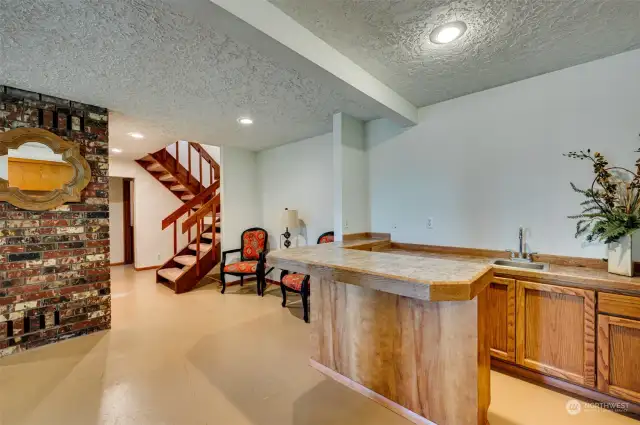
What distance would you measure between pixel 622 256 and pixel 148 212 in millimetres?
7281

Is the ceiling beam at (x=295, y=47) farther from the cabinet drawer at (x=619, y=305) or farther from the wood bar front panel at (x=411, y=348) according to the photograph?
the cabinet drawer at (x=619, y=305)

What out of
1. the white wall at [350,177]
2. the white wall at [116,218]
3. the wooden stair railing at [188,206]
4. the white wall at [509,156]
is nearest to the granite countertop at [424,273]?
the white wall at [509,156]

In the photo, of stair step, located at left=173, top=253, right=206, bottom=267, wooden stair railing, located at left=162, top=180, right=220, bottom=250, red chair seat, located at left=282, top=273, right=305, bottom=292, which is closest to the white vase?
red chair seat, located at left=282, top=273, right=305, bottom=292

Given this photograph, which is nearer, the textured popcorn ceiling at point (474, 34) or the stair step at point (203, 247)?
the textured popcorn ceiling at point (474, 34)

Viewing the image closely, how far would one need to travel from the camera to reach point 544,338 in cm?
206

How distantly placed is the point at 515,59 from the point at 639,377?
2.32m

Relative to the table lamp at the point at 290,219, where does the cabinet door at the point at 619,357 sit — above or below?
below

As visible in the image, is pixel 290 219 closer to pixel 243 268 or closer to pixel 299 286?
pixel 243 268

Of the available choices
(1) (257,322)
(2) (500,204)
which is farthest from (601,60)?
(1) (257,322)

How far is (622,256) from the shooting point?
195 centimetres


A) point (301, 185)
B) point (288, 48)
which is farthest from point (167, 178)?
point (288, 48)

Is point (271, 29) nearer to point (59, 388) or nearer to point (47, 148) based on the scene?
point (47, 148)

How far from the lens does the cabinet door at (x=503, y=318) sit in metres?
2.18

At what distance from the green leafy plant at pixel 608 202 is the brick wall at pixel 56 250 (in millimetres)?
4547
